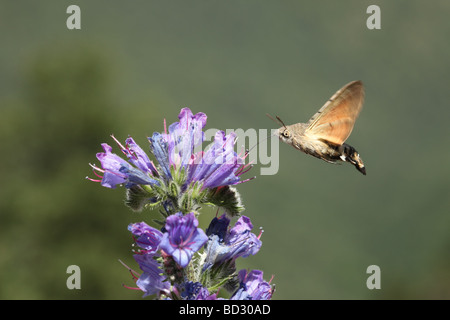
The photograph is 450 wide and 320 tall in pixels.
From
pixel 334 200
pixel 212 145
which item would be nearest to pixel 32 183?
pixel 212 145

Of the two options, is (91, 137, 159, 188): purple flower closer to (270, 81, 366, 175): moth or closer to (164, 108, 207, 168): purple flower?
(164, 108, 207, 168): purple flower

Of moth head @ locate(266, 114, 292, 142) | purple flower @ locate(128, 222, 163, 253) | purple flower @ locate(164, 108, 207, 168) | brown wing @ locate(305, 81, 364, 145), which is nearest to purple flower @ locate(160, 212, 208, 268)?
purple flower @ locate(128, 222, 163, 253)

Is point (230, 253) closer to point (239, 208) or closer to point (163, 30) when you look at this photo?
point (239, 208)

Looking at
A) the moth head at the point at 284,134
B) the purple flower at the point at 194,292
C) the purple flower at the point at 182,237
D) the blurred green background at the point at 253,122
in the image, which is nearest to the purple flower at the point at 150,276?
the purple flower at the point at 194,292

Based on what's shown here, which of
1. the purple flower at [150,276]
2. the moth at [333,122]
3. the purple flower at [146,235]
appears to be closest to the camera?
the purple flower at [146,235]

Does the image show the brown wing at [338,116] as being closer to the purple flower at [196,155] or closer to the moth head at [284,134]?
the moth head at [284,134]
